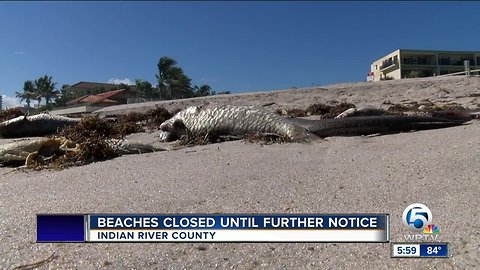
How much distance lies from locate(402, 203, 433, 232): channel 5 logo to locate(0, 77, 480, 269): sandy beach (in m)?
0.04

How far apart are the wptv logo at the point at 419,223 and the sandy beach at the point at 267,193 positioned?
0.04 metres

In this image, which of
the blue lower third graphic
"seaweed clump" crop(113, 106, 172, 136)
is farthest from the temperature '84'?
"seaweed clump" crop(113, 106, 172, 136)

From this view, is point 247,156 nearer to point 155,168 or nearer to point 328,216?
point 155,168

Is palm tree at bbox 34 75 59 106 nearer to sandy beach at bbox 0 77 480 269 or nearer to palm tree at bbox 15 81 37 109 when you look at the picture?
palm tree at bbox 15 81 37 109

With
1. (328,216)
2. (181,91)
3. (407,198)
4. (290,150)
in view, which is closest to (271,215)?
(328,216)

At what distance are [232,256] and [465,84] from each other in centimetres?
1355

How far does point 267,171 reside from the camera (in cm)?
366

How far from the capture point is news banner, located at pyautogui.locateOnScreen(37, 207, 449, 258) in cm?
230

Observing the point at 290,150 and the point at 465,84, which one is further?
the point at 465,84

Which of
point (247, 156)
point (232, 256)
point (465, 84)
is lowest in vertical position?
point (232, 256)

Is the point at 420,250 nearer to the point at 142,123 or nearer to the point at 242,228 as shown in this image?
the point at 242,228

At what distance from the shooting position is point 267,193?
302cm

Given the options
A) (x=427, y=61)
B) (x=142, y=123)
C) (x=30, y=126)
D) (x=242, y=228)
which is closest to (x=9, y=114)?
(x=30, y=126)

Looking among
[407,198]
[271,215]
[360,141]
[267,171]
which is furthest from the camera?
[360,141]
